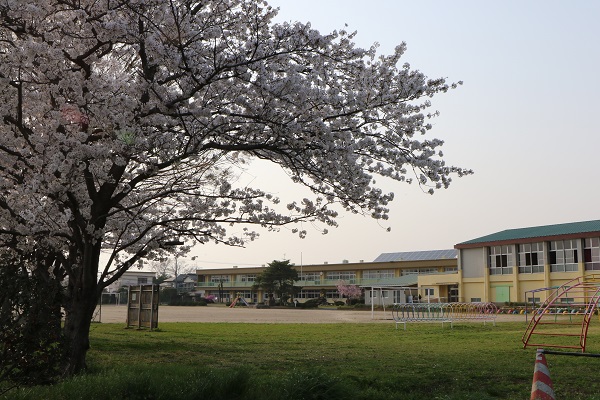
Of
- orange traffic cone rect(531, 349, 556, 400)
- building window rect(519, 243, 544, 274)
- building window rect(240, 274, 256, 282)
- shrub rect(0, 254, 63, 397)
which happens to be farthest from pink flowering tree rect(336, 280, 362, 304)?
shrub rect(0, 254, 63, 397)

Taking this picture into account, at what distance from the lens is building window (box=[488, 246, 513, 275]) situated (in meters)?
53.9

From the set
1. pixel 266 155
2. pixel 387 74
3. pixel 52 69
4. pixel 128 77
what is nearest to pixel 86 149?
pixel 52 69

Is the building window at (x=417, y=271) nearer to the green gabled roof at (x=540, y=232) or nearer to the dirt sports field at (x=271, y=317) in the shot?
the green gabled roof at (x=540, y=232)

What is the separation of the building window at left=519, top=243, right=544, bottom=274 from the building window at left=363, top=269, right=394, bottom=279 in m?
33.7

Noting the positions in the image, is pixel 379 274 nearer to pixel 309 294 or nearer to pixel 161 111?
pixel 309 294

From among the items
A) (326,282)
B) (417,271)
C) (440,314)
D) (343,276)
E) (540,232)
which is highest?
(540,232)

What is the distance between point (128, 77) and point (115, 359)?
5.82 metres

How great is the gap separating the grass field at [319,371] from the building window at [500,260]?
37.8 m

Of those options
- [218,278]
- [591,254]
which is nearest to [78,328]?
[591,254]

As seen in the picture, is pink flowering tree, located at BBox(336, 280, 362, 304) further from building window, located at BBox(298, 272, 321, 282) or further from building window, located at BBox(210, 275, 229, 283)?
building window, located at BBox(210, 275, 229, 283)

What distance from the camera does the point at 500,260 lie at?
5469 cm

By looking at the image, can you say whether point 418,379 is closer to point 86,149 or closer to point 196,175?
point 196,175

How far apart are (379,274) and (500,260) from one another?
111ft

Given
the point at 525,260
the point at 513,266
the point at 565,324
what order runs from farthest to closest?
the point at 513,266 < the point at 525,260 < the point at 565,324
